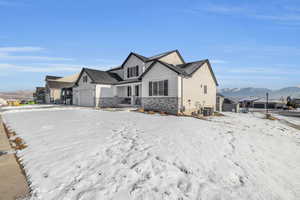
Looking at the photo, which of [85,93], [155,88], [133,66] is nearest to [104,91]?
[85,93]

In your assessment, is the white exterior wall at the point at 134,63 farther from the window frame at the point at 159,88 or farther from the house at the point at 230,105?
the house at the point at 230,105

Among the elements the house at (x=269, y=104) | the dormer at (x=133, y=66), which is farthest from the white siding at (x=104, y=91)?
the house at (x=269, y=104)

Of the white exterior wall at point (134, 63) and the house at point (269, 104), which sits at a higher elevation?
the white exterior wall at point (134, 63)

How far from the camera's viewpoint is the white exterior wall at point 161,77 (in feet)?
46.1

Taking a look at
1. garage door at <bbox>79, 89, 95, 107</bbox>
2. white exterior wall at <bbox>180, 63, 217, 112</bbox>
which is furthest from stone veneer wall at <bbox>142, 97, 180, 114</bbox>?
garage door at <bbox>79, 89, 95, 107</bbox>

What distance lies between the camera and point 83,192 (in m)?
2.54

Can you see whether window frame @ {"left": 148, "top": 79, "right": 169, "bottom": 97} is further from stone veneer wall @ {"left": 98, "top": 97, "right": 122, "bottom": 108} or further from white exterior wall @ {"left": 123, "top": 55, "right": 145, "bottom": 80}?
stone veneer wall @ {"left": 98, "top": 97, "right": 122, "bottom": 108}

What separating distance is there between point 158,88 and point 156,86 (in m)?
0.40

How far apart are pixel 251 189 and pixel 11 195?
14.6 ft

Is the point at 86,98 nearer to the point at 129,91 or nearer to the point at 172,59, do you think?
the point at 129,91

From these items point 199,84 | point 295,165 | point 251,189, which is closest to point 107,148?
point 251,189

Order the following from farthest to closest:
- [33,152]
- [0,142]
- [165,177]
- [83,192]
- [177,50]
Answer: [177,50]
[0,142]
[33,152]
[165,177]
[83,192]

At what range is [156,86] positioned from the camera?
52.0 feet

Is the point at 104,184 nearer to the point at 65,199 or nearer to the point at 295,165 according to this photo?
the point at 65,199
